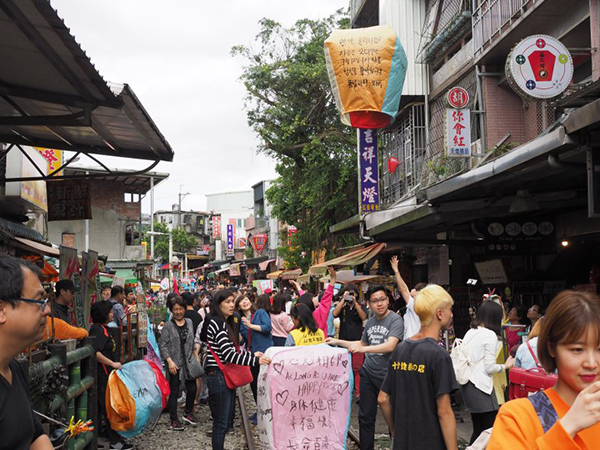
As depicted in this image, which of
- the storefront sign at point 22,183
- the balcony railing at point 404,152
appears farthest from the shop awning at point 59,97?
the balcony railing at point 404,152

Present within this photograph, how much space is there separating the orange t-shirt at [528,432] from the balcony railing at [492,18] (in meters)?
12.8

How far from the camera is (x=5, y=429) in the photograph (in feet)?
7.97

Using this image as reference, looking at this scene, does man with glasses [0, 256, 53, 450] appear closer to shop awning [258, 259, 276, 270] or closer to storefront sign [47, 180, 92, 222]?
storefront sign [47, 180, 92, 222]

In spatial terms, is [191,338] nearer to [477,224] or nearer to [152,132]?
[152,132]

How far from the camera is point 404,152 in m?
21.8

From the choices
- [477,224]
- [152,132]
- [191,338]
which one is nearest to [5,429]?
[152,132]

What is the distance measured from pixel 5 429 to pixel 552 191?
8999mm

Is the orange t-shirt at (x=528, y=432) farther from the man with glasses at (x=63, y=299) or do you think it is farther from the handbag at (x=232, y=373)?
the man with glasses at (x=63, y=299)

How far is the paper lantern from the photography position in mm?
16797

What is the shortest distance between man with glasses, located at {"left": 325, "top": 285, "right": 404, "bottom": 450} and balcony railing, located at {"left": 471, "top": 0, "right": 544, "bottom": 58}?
29.9 ft

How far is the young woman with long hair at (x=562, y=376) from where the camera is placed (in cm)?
214

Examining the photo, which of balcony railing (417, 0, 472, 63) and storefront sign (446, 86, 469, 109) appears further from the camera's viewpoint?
balcony railing (417, 0, 472, 63)

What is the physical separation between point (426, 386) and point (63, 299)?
5172mm

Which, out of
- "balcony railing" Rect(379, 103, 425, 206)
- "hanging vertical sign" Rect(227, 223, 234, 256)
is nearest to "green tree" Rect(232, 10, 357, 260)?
"balcony railing" Rect(379, 103, 425, 206)
